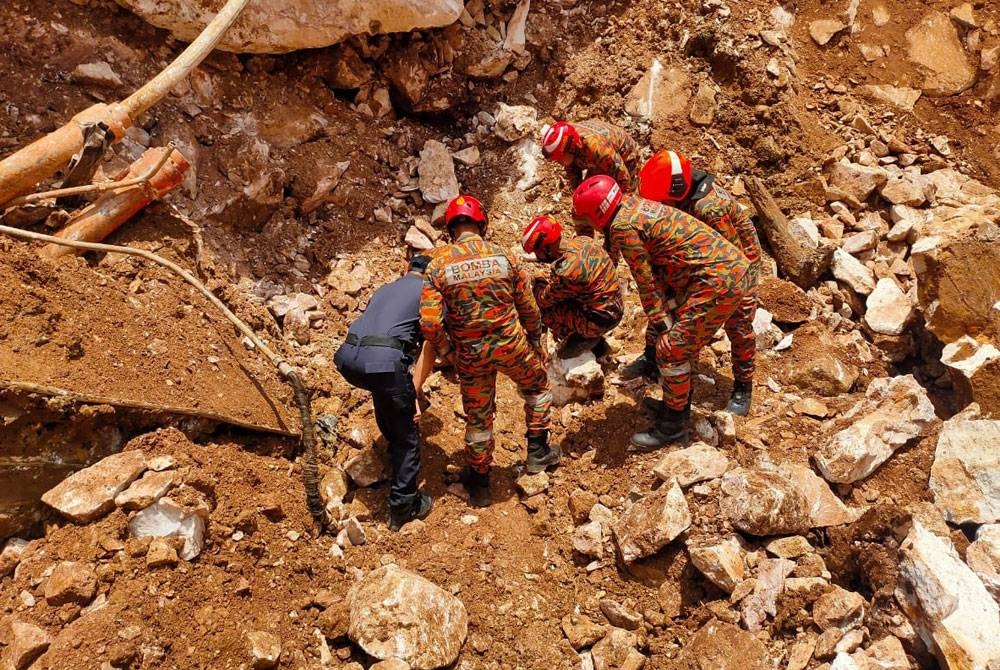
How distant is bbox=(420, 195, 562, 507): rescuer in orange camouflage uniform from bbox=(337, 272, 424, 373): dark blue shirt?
0.12 meters

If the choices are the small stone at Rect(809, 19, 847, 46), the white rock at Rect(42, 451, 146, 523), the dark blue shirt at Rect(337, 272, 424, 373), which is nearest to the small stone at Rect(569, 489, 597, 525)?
the dark blue shirt at Rect(337, 272, 424, 373)

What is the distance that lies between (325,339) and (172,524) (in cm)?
201

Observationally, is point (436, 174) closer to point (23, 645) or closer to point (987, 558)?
point (23, 645)

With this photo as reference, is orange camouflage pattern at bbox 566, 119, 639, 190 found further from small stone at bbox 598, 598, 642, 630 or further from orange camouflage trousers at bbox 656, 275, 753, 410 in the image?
small stone at bbox 598, 598, 642, 630

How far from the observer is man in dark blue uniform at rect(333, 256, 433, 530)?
13.0 feet

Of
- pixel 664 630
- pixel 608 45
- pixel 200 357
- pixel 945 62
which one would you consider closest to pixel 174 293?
pixel 200 357

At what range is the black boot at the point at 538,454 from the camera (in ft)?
15.0

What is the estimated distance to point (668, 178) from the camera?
4828mm

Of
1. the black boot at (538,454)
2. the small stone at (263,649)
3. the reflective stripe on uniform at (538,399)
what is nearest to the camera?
the small stone at (263,649)

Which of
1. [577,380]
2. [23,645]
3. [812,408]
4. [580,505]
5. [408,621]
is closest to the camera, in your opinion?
[23,645]

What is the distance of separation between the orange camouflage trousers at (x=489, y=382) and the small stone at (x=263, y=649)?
1567 millimetres

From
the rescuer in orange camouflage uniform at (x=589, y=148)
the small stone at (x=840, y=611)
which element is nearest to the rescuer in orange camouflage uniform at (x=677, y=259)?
the rescuer in orange camouflage uniform at (x=589, y=148)

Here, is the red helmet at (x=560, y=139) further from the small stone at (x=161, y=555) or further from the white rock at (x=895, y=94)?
the small stone at (x=161, y=555)

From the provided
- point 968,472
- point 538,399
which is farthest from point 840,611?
point 538,399
